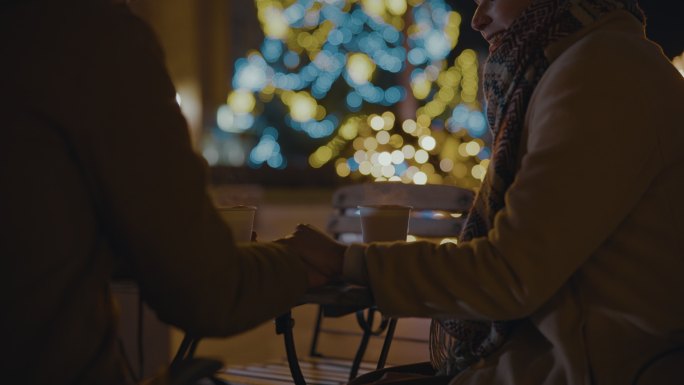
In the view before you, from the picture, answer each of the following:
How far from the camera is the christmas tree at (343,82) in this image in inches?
320

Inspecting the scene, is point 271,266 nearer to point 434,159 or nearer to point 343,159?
point 434,159

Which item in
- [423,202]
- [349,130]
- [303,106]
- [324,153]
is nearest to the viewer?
[423,202]

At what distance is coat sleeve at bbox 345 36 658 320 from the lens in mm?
1115

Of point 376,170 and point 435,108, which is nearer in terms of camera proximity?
point 376,170

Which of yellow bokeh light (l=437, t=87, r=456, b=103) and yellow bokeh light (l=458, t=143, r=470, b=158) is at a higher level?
Result: yellow bokeh light (l=437, t=87, r=456, b=103)

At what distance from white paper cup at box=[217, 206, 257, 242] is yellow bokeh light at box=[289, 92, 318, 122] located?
709cm

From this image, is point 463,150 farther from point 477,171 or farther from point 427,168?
point 427,168

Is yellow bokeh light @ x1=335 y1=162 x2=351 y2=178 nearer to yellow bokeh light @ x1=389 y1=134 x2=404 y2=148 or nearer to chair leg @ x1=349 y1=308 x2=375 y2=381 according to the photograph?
yellow bokeh light @ x1=389 y1=134 x2=404 y2=148

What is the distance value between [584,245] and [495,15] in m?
0.55

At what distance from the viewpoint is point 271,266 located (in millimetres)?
1122

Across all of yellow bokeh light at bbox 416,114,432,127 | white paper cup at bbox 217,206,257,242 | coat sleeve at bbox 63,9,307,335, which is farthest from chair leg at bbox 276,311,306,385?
yellow bokeh light at bbox 416,114,432,127

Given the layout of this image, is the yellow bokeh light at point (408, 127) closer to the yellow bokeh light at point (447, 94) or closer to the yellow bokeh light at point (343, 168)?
the yellow bokeh light at point (343, 168)

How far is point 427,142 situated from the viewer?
271 inches

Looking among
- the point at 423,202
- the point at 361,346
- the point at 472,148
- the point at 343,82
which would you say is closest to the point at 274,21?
the point at 343,82
